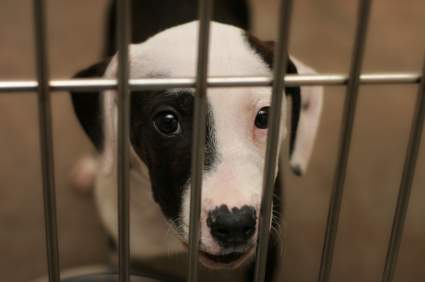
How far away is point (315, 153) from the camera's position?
4.51 ft

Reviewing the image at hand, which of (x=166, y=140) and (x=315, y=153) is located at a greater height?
(x=166, y=140)

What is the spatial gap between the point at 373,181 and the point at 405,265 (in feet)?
0.99

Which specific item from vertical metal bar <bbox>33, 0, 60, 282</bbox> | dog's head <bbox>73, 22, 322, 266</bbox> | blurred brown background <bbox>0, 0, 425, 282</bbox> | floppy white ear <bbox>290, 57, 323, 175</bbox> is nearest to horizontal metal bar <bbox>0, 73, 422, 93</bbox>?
vertical metal bar <bbox>33, 0, 60, 282</bbox>

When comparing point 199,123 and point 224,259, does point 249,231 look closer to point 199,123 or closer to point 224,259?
point 224,259

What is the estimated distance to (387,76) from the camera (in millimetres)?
495

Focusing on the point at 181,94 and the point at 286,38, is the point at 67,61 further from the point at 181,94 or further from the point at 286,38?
the point at 286,38

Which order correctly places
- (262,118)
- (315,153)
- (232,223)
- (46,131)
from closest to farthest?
(46,131) → (232,223) → (262,118) → (315,153)

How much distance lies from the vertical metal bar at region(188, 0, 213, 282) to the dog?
0.10 metres

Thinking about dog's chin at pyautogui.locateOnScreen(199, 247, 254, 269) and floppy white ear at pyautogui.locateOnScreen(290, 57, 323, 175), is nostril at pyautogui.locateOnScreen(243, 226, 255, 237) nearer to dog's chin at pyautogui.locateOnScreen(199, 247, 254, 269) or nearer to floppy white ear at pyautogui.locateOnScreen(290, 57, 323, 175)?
dog's chin at pyautogui.locateOnScreen(199, 247, 254, 269)

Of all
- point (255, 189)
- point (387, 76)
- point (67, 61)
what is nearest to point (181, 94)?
point (255, 189)

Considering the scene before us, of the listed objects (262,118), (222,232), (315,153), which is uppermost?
(262,118)

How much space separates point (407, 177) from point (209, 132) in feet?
0.76

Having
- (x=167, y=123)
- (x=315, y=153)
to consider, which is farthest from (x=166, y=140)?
(x=315, y=153)

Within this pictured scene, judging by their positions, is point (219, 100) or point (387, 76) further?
point (219, 100)
